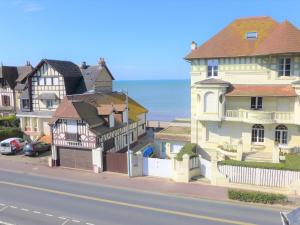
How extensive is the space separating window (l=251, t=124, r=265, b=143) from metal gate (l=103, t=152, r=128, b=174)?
1210 centimetres

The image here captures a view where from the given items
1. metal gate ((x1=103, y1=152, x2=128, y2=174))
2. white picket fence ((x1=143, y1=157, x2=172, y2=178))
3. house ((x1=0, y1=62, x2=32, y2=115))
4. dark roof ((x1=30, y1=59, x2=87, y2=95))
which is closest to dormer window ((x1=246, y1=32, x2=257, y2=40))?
white picket fence ((x1=143, y1=157, x2=172, y2=178))

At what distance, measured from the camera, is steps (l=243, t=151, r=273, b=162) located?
24572 millimetres

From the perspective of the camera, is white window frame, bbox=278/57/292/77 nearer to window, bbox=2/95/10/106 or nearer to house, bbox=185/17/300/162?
house, bbox=185/17/300/162

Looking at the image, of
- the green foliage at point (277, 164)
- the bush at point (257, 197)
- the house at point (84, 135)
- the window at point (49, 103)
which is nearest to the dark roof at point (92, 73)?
the window at point (49, 103)

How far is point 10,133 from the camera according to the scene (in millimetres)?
35156

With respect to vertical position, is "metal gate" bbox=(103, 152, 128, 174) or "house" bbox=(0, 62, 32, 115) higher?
"house" bbox=(0, 62, 32, 115)

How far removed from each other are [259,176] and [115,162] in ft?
37.6

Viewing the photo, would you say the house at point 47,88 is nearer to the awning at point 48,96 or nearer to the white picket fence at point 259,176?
the awning at point 48,96

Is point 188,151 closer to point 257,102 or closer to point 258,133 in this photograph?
point 258,133

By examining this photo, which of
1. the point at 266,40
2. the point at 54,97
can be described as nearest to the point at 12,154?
the point at 54,97

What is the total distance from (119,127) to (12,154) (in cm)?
1248

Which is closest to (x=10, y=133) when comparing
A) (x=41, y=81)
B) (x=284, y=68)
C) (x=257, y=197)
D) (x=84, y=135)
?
(x=41, y=81)

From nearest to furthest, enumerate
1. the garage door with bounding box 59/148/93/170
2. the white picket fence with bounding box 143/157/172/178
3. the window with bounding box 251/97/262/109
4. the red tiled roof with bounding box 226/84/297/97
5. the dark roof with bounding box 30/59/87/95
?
1. the white picket fence with bounding box 143/157/172/178
2. the red tiled roof with bounding box 226/84/297/97
3. the garage door with bounding box 59/148/93/170
4. the window with bounding box 251/97/262/109
5. the dark roof with bounding box 30/59/87/95

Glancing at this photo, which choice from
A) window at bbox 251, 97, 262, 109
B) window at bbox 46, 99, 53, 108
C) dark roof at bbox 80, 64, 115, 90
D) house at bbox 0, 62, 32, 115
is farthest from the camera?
house at bbox 0, 62, 32, 115
